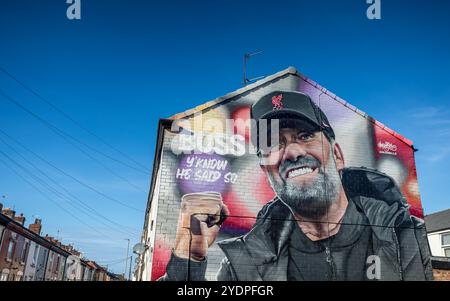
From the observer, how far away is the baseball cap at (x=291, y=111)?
17.8 metres

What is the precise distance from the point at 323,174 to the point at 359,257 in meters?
4.04

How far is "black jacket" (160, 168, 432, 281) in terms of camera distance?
50.3 ft

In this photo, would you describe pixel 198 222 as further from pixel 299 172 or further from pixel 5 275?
pixel 5 275

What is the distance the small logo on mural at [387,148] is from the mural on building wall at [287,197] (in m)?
0.06

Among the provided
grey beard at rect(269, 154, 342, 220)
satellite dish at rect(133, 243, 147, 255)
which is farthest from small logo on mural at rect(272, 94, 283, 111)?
satellite dish at rect(133, 243, 147, 255)

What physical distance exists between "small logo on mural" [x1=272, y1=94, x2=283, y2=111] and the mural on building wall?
54mm

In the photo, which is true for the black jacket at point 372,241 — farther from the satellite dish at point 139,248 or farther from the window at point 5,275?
the window at point 5,275

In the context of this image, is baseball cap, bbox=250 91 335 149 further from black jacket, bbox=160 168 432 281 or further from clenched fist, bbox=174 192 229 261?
clenched fist, bbox=174 192 229 261

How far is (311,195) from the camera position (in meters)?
17.0

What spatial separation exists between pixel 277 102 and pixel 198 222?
705 cm

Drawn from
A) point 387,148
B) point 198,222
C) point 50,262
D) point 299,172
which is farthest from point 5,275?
point 387,148

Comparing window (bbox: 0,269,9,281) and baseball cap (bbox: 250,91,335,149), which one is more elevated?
baseball cap (bbox: 250,91,335,149)

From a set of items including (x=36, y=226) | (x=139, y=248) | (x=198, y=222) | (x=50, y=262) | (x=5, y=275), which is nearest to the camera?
(x=198, y=222)

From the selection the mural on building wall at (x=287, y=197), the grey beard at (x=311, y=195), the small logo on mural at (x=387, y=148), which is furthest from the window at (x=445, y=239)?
the grey beard at (x=311, y=195)
